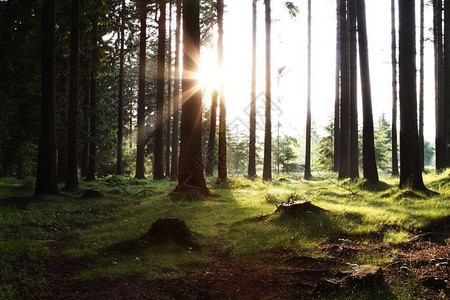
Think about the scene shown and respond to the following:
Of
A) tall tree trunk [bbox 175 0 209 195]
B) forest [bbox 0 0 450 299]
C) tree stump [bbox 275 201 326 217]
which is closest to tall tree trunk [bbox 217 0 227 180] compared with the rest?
forest [bbox 0 0 450 299]

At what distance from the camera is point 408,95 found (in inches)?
424

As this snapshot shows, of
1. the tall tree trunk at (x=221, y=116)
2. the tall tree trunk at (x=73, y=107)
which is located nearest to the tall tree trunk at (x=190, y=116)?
the tall tree trunk at (x=73, y=107)

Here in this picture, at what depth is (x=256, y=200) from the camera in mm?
11156

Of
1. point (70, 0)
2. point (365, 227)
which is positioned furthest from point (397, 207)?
point (70, 0)

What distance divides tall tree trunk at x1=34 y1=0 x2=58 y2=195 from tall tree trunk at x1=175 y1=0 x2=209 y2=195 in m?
4.70

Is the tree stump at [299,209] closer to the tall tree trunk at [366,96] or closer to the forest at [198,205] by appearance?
the forest at [198,205]

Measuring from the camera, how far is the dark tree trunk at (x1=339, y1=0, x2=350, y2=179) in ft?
62.7

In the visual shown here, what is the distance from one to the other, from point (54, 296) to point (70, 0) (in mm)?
14622

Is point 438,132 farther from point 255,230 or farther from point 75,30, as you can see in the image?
point 75,30

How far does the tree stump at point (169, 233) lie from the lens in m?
6.18

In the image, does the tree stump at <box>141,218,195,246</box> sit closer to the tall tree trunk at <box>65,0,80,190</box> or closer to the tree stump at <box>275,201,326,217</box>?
the tree stump at <box>275,201,326,217</box>

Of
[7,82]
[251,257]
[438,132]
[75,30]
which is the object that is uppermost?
[75,30]

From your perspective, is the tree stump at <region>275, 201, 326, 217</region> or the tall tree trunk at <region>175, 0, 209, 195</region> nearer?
the tree stump at <region>275, 201, 326, 217</region>

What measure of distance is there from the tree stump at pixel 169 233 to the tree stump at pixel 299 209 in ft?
8.10
